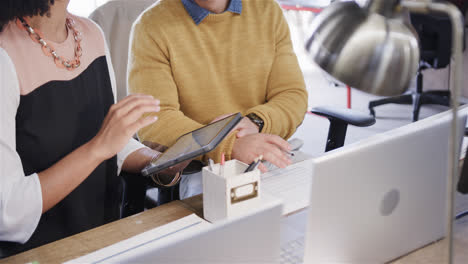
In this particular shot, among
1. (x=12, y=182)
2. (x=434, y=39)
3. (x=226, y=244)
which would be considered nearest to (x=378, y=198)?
(x=226, y=244)

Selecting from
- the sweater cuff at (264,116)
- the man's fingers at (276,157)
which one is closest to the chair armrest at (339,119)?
the sweater cuff at (264,116)

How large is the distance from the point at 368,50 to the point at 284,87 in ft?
3.27

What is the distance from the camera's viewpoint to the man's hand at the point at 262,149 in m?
1.28

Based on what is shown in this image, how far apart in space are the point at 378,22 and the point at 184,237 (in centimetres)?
41

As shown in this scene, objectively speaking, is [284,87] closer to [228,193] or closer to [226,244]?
[228,193]

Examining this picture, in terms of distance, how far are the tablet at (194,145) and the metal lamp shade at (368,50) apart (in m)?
0.39

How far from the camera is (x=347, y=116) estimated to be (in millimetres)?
1575

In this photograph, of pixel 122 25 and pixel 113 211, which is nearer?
pixel 113 211

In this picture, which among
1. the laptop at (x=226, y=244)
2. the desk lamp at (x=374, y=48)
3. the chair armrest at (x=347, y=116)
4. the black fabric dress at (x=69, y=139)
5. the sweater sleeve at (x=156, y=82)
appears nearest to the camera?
the laptop at (x=226, y=244)

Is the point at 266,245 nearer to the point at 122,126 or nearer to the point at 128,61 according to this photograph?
the point at 122,126

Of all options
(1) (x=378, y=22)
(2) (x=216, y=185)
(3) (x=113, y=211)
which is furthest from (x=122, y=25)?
(1) (x=378, y=22)

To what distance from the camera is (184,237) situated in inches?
22.0

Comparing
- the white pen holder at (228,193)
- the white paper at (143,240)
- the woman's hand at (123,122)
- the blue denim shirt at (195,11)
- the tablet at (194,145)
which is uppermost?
the blue denim shirt at (195,11)

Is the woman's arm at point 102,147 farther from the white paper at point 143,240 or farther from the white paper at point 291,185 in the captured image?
the white paper at point 291,185
